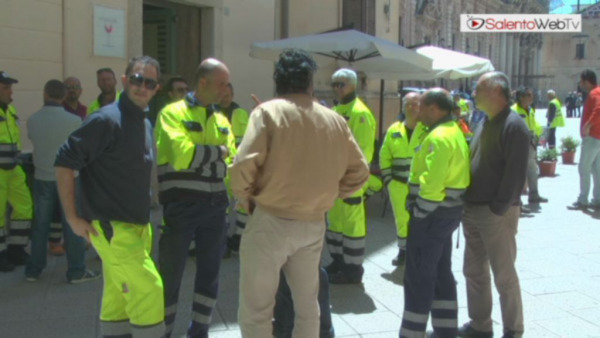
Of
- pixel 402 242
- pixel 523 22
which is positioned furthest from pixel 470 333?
pixel 523 22

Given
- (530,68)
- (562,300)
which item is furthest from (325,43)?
(530,68)

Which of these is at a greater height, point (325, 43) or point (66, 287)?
point (325, 43)

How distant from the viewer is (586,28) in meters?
86.1

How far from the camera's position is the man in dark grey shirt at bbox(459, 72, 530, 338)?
4.31 metres

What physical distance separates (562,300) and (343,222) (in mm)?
2126

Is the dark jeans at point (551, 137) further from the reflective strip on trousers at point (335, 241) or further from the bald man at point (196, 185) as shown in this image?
the bald man at point (196, 185)

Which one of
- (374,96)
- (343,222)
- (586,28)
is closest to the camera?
(343,222)

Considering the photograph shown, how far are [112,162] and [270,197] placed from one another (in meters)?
0.95

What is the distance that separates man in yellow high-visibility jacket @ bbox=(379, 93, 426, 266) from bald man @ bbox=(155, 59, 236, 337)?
2.87 m

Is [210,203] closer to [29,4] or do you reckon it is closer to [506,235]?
[506,235]

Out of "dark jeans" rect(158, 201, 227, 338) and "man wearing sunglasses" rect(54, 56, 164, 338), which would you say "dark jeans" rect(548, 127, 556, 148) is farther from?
"man wearing sunglasses" rect(54, 56, 164, 338)

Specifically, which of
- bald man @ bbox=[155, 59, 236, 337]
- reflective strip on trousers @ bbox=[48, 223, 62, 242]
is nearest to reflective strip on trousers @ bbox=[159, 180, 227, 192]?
bald man @ bbox=[155, 59, 236, 337]

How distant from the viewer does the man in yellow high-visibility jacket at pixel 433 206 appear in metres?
4.20

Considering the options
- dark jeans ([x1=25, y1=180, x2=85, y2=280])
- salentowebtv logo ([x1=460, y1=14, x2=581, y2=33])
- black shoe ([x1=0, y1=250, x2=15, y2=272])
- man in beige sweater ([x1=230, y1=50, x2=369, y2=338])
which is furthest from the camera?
salentowebtv logo ([x1=460, y1=14, x2=581, y2=33])
